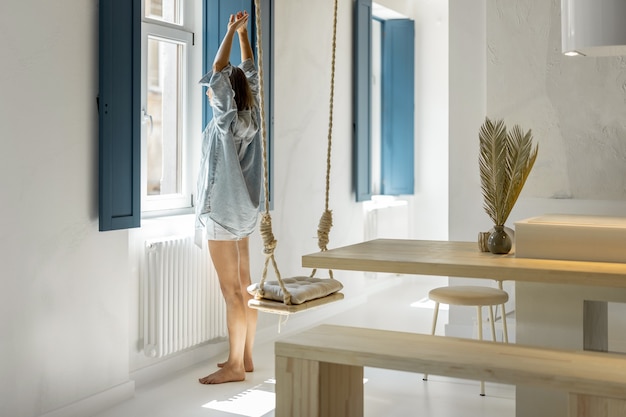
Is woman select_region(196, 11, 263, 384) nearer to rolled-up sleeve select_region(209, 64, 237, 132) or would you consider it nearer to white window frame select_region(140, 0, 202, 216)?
rolled-up sleeve select_region(209, 64, 237, 132)

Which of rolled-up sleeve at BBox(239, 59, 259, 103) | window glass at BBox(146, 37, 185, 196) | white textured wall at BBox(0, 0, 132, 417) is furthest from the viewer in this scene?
window glass at BBox(146, 37, 185, 196)

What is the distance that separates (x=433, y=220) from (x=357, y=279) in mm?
1762

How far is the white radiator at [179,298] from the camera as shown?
4742 mm

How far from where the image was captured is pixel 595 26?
3334 mm

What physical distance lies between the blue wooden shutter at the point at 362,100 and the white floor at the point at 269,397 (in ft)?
8.32

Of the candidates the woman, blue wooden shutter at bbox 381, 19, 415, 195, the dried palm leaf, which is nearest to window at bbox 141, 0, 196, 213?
the woman

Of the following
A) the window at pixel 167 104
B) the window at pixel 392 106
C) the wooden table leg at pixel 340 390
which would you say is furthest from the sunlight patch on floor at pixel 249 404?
the window at pixel 392 106

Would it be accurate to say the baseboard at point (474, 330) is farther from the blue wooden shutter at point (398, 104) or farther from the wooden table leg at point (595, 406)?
the blue wooden shutter at point (398, 104)

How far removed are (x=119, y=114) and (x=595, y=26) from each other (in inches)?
95.5

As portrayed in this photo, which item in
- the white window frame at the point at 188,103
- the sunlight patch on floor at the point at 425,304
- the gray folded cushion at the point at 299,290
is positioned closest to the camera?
the gray folded cushion at the point at 299,290

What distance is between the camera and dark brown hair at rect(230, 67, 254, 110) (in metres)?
4.66

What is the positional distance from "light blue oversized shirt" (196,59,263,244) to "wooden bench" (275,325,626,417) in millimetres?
1267

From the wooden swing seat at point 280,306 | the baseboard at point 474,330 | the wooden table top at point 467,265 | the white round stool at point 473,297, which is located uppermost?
the wooden table top at point 467,265

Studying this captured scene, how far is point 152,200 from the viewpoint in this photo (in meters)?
5.10
